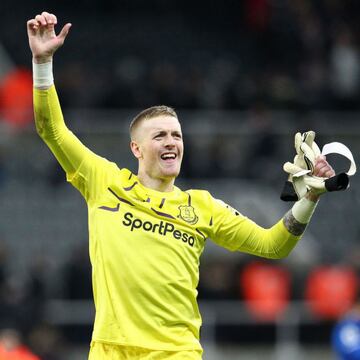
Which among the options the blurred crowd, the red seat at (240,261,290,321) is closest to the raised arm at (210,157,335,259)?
the red seat at (240,261,290,321)

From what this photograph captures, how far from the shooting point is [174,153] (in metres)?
7.22

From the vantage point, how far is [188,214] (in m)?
7.18

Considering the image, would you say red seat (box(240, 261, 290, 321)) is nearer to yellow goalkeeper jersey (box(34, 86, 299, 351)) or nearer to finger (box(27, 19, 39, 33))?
yellow goalkeeper jersey (box(34, 86, 299, 351))

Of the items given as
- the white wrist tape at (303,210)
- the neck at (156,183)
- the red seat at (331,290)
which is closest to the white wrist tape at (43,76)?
the neck at (156,183)

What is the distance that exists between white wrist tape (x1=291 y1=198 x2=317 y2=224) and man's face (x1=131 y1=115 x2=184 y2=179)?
71 centimetres

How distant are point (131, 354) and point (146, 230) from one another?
2.25ft

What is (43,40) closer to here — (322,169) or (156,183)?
(156,183)

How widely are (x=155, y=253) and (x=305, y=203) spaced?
88cm

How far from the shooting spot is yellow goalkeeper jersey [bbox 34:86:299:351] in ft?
22.5

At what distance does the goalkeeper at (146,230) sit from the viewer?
6.84 m

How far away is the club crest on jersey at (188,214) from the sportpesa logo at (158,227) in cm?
10

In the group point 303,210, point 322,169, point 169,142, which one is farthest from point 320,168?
point 169,142

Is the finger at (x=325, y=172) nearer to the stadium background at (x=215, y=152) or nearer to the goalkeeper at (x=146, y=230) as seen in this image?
the goalkeeper at (x=146, y=230)

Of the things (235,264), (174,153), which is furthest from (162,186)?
(235,264)
